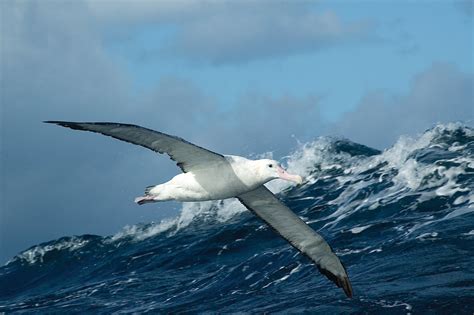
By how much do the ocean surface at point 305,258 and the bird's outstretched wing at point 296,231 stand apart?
71cm

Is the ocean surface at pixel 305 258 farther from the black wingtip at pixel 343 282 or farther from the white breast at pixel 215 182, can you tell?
the white breast at pixel 215 182

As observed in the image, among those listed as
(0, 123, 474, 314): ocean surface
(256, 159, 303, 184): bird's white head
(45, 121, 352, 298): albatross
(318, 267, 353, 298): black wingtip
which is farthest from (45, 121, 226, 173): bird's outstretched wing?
(0, 123, 474, 314): ocean surface

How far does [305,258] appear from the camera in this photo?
18156 mm

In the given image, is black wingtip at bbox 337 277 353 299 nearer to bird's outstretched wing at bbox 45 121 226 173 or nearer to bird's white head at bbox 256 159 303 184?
bird's white head at bbox 256 159 303 184

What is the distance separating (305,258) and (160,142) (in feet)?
24.9

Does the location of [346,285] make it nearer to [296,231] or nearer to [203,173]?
[296,231]

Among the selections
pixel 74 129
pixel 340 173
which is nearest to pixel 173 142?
pixel 74 129

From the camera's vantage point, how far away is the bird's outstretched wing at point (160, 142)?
10500 millimetres

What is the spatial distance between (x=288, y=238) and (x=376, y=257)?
371 cm

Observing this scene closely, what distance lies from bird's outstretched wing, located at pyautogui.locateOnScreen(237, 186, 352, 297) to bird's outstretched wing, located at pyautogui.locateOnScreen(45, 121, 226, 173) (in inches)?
54.6

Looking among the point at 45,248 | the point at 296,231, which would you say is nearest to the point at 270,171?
the point at 296,231

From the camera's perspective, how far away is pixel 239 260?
66.4 feet

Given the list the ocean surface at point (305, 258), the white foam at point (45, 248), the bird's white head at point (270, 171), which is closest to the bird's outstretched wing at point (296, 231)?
the ocean surface at point (305, 258)

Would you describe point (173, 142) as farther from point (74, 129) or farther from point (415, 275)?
point (415, 275)
